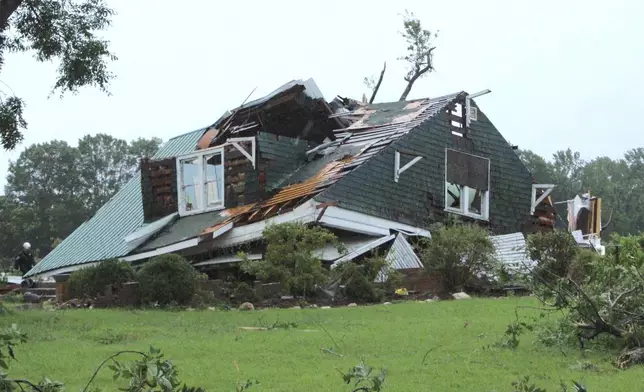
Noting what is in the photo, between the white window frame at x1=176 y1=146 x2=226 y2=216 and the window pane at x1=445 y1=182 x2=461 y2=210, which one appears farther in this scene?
the window pane at x1=445 y1=182 x2=461 y2=210

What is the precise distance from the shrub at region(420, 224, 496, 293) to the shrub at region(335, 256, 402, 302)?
2.86 feet

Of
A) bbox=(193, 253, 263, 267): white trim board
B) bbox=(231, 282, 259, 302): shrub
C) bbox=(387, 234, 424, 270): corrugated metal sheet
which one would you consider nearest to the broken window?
bbox=(387, 234, 424, 270): corrugated metal sheet

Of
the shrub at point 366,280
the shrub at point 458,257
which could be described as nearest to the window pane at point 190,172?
the shrub at point 366,280

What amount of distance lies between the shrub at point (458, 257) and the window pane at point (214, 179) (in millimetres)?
7869

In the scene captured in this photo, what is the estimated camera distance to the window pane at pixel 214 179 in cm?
2583

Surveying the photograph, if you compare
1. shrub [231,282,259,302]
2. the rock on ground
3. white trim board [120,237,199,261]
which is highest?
white trim board [120,237,199,261]

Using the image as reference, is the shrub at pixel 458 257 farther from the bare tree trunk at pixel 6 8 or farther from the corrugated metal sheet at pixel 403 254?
the bare tree trunk at pixel 6 8

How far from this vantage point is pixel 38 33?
17453mm

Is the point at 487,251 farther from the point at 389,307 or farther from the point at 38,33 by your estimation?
the point at 38,33

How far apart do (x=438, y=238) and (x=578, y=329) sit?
32.1 ft

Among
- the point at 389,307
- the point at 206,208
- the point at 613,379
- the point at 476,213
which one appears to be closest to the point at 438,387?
the point at 613,379

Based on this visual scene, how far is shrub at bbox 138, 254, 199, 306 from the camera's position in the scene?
56.0 ft

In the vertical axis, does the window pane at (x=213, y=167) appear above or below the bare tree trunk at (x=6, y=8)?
below

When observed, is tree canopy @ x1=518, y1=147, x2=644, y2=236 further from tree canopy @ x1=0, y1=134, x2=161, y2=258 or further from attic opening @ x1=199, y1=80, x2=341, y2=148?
attic opening @ x1=199, y1=80, x2=341, y2=148
